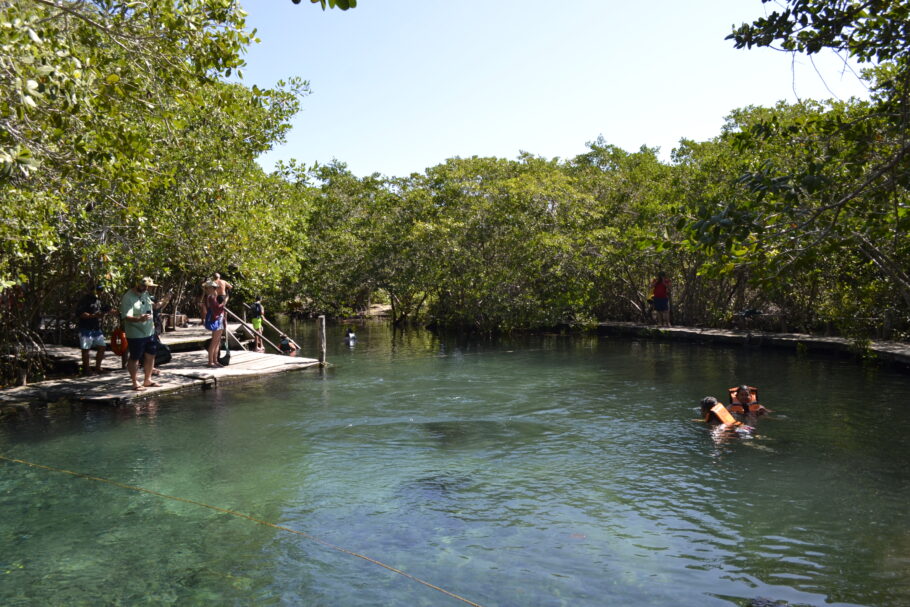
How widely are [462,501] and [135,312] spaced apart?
23.9ft

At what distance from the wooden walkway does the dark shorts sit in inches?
627

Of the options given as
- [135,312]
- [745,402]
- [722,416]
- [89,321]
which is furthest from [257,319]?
[722,416]

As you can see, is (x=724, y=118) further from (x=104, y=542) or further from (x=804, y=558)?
(x=104, y=542)

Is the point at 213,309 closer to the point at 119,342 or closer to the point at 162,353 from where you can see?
the point at 162,353

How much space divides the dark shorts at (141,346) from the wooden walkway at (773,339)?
52.3ft

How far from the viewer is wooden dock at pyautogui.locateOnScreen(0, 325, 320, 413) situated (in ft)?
41.7

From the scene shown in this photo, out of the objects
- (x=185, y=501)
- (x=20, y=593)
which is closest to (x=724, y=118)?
(x=185, y=501)

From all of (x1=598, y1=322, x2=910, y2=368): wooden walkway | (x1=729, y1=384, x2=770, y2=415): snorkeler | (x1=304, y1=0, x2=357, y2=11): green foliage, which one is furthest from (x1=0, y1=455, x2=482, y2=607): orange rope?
(x1=598, y1=322, x2=910, y2=368): wooden walkway

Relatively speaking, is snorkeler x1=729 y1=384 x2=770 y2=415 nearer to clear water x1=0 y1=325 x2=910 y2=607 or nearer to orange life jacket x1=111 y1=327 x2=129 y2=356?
clear water x1=0 y1=325 x2=910 y2=607

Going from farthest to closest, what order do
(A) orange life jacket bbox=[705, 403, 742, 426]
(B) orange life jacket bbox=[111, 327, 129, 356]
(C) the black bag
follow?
(B) orange life jacket bbox=[111, 327, 129, 356] → (C) the black bag → (A) orange life jacket bbox=[705, 403, 742, 426]

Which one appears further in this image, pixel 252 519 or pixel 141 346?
pixel 141 346

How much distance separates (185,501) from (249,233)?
8.58m

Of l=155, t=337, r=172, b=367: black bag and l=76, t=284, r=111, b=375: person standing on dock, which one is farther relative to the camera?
l=155, t=337, r=172, b=367: black bag

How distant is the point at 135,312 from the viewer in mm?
12234
